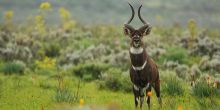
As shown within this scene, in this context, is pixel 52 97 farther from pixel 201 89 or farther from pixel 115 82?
pixel 115 82

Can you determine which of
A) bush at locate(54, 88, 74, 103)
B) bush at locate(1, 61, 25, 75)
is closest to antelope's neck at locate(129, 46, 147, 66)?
bush at locate(54, 88, 74, 103)

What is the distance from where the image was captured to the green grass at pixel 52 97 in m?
15.8

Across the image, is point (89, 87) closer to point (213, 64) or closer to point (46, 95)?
point (46, 95)

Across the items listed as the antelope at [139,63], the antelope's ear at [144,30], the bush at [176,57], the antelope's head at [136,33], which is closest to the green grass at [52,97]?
the antelope at [139,63]

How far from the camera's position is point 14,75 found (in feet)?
77.8

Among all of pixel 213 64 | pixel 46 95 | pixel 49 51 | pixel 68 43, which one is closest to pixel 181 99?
pixel 46 95

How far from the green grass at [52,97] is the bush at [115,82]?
0.32 m

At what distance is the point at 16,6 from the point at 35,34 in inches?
1949

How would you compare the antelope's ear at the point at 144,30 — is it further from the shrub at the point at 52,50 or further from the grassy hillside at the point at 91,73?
the shrub at the point at 52,50

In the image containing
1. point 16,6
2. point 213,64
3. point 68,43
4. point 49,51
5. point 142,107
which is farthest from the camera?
point 16,6

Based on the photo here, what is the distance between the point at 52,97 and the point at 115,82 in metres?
4.09

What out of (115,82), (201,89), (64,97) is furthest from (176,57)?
(64,97)

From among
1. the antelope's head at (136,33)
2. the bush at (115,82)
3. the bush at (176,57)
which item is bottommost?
the bush at (176,57)

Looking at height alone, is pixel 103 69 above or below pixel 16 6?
above
